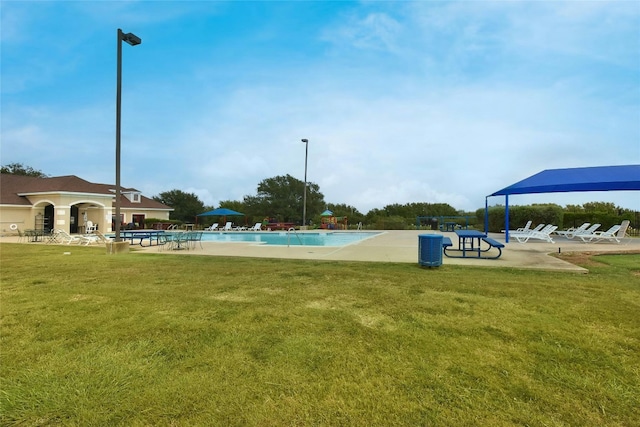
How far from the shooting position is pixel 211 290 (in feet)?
16.9

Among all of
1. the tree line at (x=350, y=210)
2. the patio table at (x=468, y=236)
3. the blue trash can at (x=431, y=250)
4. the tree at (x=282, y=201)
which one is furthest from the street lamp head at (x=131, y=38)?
the tree at (x=282, y=201)

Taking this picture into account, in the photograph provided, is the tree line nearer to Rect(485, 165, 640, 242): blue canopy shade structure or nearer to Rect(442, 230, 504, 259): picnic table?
Rect(485, 165, 640, 242): blue canopy shade structure

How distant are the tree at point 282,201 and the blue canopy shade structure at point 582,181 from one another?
22140mm

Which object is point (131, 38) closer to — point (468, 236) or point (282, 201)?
point (468, 236)

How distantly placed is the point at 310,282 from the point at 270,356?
2.99m

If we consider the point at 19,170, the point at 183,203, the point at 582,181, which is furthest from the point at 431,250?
the point at 19,170

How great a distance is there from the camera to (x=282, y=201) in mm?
35031

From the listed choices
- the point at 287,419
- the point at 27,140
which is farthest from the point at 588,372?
the point at 27,140

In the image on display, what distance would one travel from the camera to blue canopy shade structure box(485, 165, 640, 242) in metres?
12.9

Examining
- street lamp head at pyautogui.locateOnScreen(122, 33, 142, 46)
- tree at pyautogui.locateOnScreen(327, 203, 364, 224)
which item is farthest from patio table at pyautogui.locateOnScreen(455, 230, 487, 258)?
tree at pyautogui.locateOnScreen(327, 203, 364, 224)

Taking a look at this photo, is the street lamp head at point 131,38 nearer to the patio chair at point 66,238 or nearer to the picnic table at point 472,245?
the patio chair at point 66,238

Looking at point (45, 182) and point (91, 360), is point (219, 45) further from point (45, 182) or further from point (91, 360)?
point (45, 182)

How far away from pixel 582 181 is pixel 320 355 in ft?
52.3

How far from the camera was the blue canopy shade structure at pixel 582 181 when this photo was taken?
12945 millimetres
